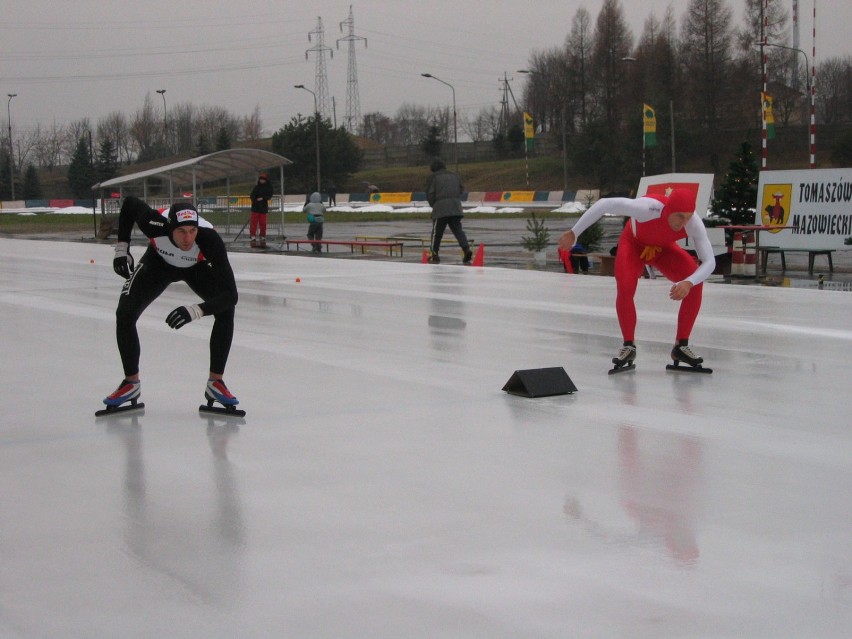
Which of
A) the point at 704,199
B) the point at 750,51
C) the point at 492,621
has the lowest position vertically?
the point at 492,621

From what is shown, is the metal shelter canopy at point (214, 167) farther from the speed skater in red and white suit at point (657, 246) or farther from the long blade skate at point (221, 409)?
the long blade skate at point (221, 409)

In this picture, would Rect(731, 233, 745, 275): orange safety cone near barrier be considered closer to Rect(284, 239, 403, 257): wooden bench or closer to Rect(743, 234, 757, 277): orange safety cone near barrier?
Rect(743, 234, 757, 277): orange safety cone near barrier

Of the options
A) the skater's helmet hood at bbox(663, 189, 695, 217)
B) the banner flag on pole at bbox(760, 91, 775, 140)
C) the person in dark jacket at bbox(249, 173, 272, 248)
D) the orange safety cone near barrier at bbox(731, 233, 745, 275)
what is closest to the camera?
the skater's helmet hood at bbox(663, 189, 695, 217)

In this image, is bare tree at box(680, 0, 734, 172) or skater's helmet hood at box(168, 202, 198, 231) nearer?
skater's helmet hood at box(168, 202, 198, 231)

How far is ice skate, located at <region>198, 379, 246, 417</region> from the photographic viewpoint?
675 centimetres

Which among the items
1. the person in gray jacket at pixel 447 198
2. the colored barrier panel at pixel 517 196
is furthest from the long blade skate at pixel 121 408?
the colored barrier panel at pixel 517 196

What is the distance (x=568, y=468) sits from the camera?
5453mm

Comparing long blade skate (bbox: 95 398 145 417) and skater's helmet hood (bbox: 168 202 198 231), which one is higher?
skater's helmet hood (bbox: 168 202 198 231)

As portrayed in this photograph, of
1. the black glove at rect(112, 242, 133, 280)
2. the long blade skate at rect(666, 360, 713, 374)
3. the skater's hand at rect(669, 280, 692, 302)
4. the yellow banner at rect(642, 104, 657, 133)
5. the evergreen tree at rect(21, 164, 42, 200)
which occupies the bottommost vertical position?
the long blade skate at rect(666, 360, 713, 374)

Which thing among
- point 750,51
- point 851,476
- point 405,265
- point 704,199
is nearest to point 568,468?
point 851,476

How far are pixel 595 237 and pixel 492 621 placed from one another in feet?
54.8

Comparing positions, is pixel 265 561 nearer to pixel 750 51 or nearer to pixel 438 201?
pixel 438 201

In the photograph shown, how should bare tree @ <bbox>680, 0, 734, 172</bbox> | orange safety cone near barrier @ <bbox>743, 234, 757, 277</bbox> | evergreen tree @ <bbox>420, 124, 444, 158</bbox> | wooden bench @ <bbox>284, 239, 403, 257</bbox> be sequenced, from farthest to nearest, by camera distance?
evergreen tree @ <bbox>420, 124, 444, 158</bbox> < bare tree @ <bbox>680, 0, 734, 172</bbox> < wooden bench @ <bbox>284, 239, 403, 257</bbox> < orange safety cone near barrier @ <bbox>743, 234, 757, 277</bbox>

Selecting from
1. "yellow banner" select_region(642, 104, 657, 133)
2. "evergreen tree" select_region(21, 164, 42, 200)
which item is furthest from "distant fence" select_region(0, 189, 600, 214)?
"evergreen tree" select_region(21, 164, 42, 200)
